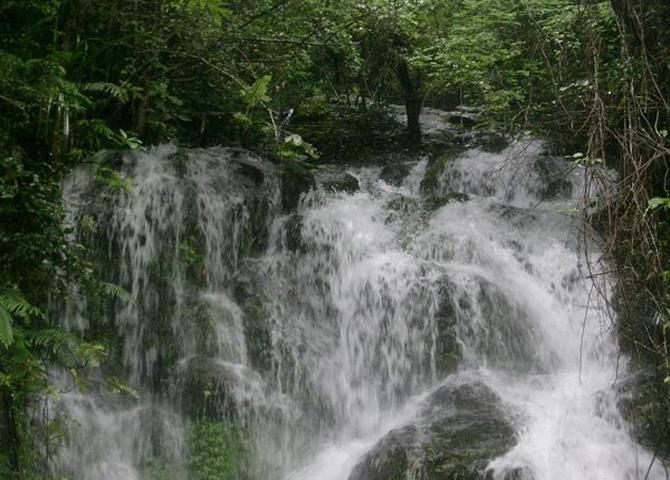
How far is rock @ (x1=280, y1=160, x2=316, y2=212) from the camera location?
9.37 m

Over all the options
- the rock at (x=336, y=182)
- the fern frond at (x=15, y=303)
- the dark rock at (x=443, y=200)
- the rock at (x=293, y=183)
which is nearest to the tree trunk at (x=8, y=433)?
the fern frond at (x=15, y=303)

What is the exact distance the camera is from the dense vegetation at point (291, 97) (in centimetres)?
505

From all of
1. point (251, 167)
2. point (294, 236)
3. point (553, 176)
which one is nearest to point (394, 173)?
point (553, 176)

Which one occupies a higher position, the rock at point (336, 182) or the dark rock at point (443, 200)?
the rock at point (336, 182)

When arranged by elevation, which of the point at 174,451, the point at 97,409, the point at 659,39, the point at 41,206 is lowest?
the point at 174,451

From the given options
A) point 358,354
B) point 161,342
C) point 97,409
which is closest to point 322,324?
point 358,354

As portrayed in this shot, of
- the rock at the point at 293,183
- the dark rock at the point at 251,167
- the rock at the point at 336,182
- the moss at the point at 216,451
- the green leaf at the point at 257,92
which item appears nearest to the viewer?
the moss at the point at 216,451

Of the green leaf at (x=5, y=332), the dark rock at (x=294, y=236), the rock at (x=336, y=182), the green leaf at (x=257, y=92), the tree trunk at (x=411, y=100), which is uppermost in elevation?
the tree trunk at (x=411, y=100)

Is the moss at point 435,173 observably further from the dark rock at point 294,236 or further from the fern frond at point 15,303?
the fern frond at point 15,303

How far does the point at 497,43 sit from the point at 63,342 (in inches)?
350

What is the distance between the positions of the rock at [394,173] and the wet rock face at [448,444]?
18.7 ft

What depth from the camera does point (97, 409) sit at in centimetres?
663

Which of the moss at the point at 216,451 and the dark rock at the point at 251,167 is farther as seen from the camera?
the dark rock at the point at 251,167

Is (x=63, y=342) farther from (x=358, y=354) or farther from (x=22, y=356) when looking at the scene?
(x=358, y=354)
